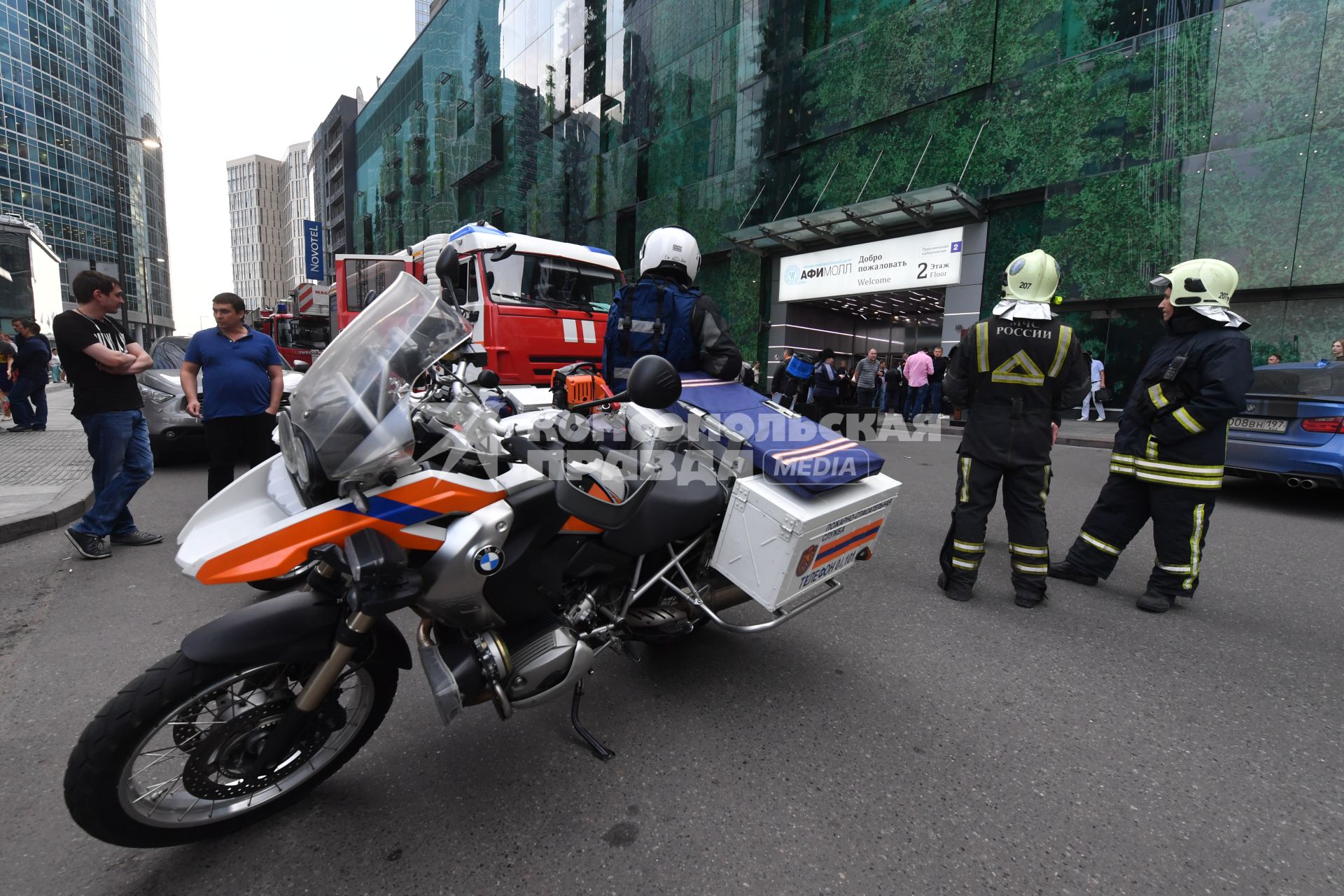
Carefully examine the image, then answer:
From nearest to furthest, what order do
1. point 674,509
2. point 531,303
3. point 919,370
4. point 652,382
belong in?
point 652,382 < point 674,509 < point 531,303 < point 919,370

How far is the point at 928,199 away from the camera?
14148mm

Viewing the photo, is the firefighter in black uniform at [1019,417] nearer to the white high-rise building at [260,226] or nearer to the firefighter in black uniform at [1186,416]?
the firefighter in black uniform at [1186,416]

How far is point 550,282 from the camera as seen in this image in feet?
31.0

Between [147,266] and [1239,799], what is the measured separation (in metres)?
108

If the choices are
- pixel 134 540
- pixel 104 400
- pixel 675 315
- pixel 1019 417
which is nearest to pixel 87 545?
pixel 134 540

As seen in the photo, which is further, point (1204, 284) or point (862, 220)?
point (862, 220)

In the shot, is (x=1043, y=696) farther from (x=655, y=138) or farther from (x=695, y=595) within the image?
(x=655, y=138)

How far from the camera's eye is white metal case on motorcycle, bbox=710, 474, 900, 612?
225cm

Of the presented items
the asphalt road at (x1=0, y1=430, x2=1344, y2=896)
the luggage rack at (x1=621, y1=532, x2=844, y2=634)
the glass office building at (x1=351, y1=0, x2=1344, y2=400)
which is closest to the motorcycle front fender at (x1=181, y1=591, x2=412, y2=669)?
the asphalt road at (x1=0, y1=430, x2=1344, y2=896)

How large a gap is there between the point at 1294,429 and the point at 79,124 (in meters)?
93.5

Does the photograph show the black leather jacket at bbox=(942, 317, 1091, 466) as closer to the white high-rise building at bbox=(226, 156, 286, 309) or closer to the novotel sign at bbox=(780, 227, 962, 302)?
the novotel sign at bbox=(780, 227, 962, 302)

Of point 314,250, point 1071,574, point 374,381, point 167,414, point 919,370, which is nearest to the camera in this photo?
point 374,381

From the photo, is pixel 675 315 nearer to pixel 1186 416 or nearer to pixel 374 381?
pixel 374 381

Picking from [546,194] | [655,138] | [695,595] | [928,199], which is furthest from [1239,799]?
[546,194]
